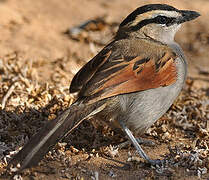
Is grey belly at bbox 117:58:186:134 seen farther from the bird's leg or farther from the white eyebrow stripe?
the white eyebrow stripe

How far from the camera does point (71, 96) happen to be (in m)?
6.75

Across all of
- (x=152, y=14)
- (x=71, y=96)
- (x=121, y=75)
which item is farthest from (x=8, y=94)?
(x=152, y=14)

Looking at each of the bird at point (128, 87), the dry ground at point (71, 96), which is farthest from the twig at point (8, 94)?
the bird at point (128, 87)

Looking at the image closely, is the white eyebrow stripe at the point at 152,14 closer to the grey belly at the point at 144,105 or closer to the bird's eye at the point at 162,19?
the bird's eye at the point at 162,19

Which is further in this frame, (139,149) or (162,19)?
(162,19)

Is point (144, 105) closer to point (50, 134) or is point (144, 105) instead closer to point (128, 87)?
point (128, 87)

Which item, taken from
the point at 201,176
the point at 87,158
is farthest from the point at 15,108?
the point at 201,176

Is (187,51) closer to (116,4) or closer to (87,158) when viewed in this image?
(116,4)

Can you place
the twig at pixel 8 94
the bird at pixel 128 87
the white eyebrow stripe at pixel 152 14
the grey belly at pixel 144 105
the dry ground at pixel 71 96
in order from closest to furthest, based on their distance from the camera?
the bird at pixel 128 87 < the dry ground at pixel 71 96 < the grey belly at pixel 144 105 < the white eyebrow stripe at pixel 152 14 < the twig at pixel 8 94

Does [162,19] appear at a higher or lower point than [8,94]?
higher

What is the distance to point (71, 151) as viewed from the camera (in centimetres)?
543

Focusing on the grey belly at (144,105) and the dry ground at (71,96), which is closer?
→ the dry ground at (71,96)

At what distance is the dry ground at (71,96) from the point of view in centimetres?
505

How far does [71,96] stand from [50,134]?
1.90 meters
